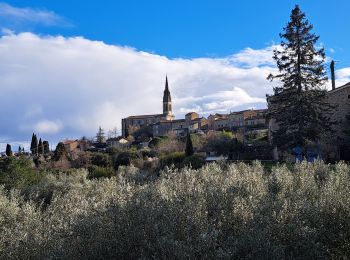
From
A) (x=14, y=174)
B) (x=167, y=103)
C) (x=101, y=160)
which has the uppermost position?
(x=167, y=103)

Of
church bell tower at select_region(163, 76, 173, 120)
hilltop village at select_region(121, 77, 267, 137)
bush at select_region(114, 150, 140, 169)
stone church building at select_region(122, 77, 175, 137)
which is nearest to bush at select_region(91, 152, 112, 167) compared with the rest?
bush at select_region(114, 150, 140, 169)

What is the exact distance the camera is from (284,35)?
1120 inches

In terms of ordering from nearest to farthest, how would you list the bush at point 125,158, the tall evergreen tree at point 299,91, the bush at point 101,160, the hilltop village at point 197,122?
the tall evergreen tree at point 299,91 < the bush at point 125,158 < the bush at point 101,160 < the hilltop village at point 197,122

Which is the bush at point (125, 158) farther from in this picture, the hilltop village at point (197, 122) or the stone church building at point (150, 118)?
the stone church building at point (150, 118)

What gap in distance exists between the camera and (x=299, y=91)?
90.8 ft

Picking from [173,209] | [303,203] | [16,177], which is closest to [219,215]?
[173,209]

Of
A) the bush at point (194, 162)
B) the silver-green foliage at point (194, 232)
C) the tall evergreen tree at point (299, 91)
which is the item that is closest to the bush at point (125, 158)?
the bush at point (194, 162)

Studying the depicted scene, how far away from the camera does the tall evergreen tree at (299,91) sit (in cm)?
2725

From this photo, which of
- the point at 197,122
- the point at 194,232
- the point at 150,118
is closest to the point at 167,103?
the point at 150,118

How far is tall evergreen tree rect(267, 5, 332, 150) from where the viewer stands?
27.2m

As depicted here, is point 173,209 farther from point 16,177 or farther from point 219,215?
point 16,177

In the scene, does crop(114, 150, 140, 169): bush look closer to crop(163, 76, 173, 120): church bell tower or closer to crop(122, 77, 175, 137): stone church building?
crop(122, 77, 175, 137): stone church building

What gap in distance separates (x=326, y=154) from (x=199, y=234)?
89.7 feet

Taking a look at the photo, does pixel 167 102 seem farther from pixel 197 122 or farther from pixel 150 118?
pixel 197 122
